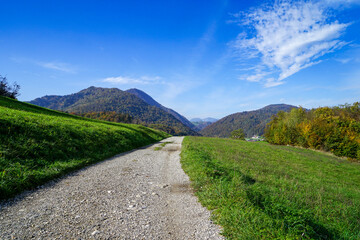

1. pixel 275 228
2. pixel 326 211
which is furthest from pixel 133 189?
pixel 326 211

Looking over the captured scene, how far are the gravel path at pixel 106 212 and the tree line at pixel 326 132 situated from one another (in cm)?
4076

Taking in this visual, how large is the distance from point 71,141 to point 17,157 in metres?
4.27

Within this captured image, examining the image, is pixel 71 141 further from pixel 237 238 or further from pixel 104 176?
pixel 237 238

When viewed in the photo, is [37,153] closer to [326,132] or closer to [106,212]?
[106,212]

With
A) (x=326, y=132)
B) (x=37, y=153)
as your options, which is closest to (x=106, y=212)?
(x=37, y=153)

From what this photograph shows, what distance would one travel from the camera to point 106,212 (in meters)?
4.66

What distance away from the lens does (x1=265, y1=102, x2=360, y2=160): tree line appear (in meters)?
31.9

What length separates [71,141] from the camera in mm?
11547

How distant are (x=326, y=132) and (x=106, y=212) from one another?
1958 inches

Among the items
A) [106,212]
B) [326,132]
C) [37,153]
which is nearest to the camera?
[106,212]

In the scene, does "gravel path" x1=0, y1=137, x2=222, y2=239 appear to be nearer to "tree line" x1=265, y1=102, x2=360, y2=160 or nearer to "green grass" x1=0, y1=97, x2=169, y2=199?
"green grass" x1=0, y1=97, x2=169, y2=199

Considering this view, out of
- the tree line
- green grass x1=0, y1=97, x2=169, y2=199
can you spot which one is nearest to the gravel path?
green grass x1=0, y1=97, x2=169, y2=199

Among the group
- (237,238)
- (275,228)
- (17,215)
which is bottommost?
(17,215)

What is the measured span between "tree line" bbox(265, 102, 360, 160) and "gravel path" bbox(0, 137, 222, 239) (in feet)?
134
